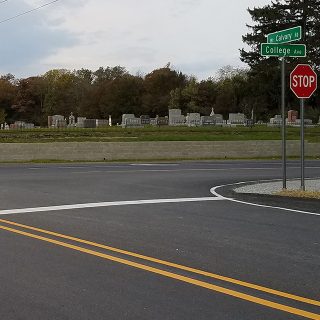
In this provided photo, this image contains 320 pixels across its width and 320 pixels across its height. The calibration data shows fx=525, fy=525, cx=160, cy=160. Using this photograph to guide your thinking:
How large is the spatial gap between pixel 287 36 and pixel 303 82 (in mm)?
1312

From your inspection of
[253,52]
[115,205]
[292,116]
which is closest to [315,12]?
[253,52]

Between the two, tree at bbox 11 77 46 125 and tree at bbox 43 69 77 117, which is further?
tree at bbox 11 77 46 125

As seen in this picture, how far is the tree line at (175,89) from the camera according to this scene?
2328 inches

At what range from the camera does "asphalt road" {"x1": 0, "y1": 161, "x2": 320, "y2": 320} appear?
5.07 m

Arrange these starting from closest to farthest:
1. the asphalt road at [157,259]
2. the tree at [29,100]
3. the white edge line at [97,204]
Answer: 1. the asphalt road at [157,259]
2. the white edge line at [97,204]
3. the tree at [29,100]

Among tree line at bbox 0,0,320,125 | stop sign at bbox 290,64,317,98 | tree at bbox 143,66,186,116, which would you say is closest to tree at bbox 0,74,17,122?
tree line at bbox 0,0,320,125

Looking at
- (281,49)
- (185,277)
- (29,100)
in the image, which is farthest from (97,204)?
(29,100)

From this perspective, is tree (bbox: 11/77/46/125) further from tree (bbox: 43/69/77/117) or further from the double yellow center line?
the double yellow center line

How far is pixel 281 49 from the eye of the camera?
1390 cm

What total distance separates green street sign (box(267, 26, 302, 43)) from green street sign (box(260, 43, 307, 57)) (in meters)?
0.21

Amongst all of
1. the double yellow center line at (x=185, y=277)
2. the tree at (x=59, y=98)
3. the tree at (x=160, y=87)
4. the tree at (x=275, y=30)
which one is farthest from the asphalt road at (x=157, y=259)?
the tree at (x=59, y=98)

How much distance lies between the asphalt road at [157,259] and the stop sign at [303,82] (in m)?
3.15

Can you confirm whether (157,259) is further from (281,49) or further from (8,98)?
(8,98)

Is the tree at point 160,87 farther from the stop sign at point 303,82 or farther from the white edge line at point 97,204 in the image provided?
the white edge line at point 97,204
